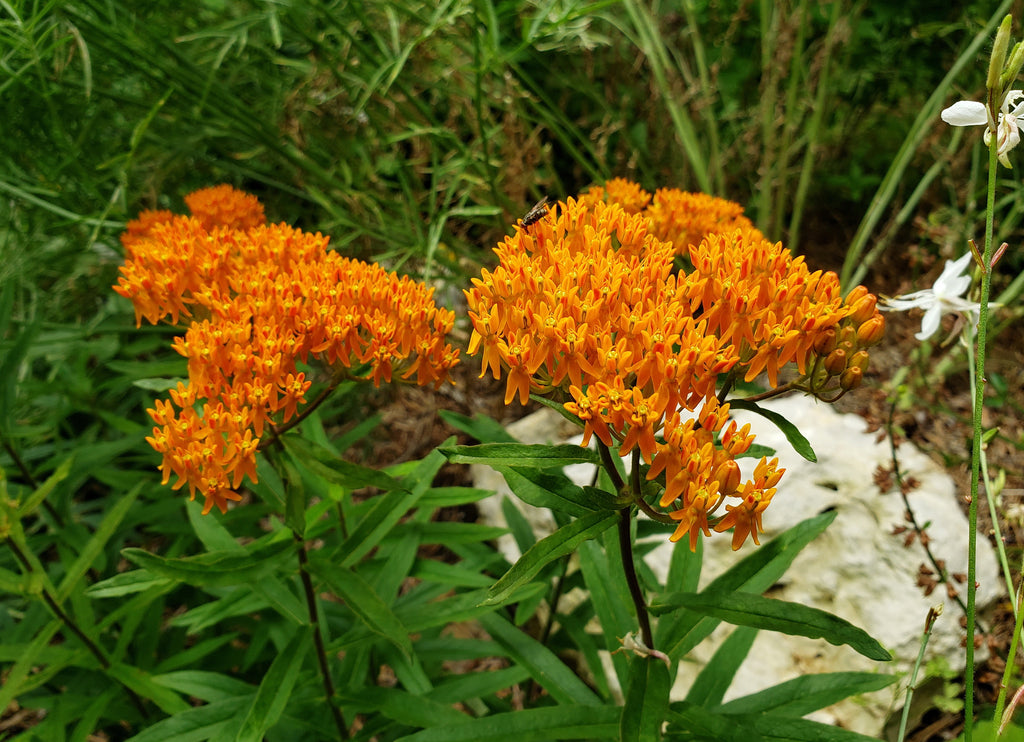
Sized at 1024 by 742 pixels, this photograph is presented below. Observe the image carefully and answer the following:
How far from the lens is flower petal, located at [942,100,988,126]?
1.21m

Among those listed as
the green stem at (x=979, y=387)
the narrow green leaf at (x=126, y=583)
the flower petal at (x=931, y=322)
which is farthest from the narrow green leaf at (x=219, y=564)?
the flower petal at (x=931, y=322)

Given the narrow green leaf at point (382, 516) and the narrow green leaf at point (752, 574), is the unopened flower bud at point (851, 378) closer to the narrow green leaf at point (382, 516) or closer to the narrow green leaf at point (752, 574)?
the narrow green leaf at point (752, 574)

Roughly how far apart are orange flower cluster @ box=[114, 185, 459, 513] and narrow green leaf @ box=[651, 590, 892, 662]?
0.70 m

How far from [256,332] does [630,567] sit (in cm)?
87

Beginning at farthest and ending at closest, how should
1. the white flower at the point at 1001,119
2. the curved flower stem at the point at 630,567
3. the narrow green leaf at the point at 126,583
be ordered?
the narrow green leaf at the point at 126,583 → the curved flower stem at the point at 630,567 → the white flower at the point at 1001,119

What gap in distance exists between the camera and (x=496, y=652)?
6.68 ft

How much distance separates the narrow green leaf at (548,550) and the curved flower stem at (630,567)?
49 millimetres

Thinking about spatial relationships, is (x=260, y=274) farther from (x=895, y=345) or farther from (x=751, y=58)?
(x=751, y=58)

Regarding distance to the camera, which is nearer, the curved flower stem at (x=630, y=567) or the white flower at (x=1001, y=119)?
the white flower at (x=1001, y=119)

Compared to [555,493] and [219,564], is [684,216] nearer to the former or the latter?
[555,493]

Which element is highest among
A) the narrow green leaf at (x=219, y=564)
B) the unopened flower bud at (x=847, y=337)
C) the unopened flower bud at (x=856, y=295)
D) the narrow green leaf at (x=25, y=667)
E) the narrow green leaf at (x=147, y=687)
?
the unopened flower bud at (x=856, y=295)

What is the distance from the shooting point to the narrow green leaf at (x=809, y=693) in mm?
1666

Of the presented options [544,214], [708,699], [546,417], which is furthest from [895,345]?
[544,214]

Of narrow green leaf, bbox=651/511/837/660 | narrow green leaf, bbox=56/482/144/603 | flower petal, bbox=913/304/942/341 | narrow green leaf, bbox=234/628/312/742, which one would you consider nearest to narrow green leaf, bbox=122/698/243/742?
narrow green leaf, bbox=234/628/312/742
